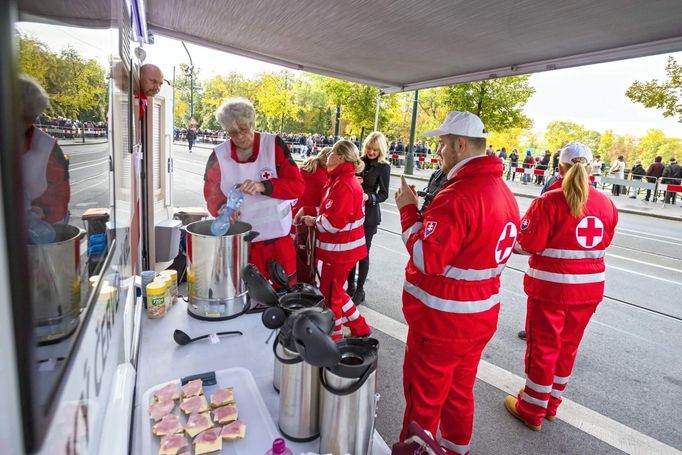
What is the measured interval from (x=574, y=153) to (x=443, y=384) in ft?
6.40

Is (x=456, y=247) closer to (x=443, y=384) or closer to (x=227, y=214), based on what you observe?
(x=443, y=384)

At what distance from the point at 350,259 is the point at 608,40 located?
251 centimetres

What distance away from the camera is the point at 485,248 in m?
1.99

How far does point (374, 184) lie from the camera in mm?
4801

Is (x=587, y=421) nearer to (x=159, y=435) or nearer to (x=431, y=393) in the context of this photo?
(x=431, y=393)

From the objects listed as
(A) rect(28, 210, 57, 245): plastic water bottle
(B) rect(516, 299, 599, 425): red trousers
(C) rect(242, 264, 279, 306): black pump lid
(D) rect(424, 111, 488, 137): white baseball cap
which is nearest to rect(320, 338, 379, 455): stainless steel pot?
(C) rect(242, 264, 279, 306): black pump lid

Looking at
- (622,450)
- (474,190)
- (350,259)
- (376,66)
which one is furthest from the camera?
(376,66)

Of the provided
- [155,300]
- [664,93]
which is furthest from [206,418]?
[664,93]

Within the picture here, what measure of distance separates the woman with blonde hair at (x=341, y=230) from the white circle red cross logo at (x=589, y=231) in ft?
5.64

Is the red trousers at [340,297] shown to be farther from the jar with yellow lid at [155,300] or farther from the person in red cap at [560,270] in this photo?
the jar with yellow lid at [155,300]

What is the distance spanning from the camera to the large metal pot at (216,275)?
1934 millimetres

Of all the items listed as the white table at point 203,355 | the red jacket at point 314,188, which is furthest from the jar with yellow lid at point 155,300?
the red jacket at point 314,188

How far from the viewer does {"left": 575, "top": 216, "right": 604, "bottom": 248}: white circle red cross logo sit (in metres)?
2.55

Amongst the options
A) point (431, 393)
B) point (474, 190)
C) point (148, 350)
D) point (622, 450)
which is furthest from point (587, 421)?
point (148, 350)
